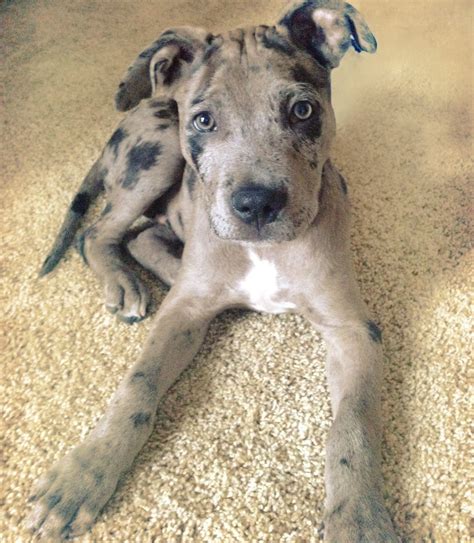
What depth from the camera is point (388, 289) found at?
2.94 meters

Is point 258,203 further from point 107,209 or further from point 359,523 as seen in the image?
point 107,209

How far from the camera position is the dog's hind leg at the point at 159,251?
10.1ft

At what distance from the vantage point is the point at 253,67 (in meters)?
2.26

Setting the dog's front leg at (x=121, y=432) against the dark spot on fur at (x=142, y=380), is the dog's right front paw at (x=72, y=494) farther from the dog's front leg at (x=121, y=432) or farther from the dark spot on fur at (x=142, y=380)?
the dark spot on fur at (x=142, y=380)

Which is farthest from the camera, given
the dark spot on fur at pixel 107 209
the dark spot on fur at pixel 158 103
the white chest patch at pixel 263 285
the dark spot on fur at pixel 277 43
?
the dark spot on fur at pixel 158 103

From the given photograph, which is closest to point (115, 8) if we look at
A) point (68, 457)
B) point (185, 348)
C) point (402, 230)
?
point (402, 230)

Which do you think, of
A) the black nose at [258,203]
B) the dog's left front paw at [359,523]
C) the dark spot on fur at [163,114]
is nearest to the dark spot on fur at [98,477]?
the dog's left front paw at [359,523]

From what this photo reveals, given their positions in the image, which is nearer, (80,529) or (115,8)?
(80,529)

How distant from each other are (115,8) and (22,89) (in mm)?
1532

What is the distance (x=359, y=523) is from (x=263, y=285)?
106cm

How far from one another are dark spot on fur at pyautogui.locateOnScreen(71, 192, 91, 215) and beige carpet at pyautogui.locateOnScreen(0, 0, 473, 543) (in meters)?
0.15

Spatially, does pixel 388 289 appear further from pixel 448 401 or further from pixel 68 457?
pixel 68 457

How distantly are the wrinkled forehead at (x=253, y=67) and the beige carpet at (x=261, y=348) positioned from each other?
1.08 metres

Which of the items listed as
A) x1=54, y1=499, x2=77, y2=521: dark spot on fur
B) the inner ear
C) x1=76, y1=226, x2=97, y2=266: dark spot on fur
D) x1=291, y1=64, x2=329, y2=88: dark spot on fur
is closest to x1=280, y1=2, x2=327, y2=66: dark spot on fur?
x1=291, y1=64, x2=329, y2=88: dark spot on fur
